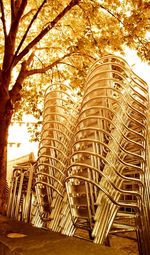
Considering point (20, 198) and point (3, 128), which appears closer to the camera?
point (20, 198)

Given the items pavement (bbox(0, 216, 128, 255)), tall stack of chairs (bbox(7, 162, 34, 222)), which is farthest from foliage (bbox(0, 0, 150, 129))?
pavement (bbox(0, 216, 128, 255))

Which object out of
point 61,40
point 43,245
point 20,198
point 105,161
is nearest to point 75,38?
point 61,40

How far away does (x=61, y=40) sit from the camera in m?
10.1

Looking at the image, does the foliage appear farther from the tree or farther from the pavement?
the pavement

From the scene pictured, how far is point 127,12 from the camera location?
319 inches

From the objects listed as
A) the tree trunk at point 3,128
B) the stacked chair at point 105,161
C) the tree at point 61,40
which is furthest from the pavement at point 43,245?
the tree trunk at point 3,128

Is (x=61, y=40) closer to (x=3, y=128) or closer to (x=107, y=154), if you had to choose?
(x=3, y=128)

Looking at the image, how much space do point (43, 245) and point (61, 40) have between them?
9.24 m

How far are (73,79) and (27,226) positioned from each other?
7435mm

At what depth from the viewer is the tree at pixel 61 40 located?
6.60 meters

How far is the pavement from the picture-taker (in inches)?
59.5

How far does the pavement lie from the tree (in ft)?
12.9

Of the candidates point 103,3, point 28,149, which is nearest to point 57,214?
point 103,3

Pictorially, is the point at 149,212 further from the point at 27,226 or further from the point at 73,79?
the point at 73,79
